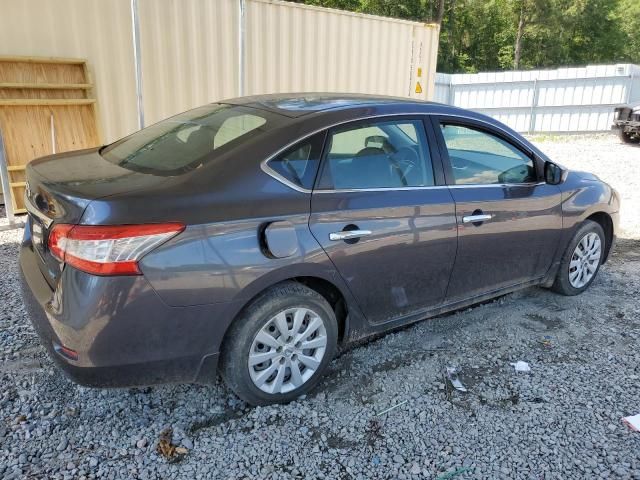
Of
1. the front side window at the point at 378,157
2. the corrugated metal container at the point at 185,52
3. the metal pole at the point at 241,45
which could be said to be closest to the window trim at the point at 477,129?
the front side window at the point at 378,157

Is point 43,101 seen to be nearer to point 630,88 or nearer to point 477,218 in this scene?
point 477,218

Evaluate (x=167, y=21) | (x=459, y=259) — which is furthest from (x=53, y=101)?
(x=459, y=259)

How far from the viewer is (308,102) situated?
324cm

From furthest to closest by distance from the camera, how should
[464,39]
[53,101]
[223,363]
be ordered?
[464,39] < [53,101] < [223,363]

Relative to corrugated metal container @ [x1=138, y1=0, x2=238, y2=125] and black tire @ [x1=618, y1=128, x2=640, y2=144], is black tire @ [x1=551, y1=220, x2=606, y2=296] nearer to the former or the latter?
corrugated metal container @ [x1=138, y1=0, x2=238, y2=125]

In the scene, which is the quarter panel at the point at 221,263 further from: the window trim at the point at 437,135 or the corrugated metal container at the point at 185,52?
the corrugated metal container at the point at 185,52

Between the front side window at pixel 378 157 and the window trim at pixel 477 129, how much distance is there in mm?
122

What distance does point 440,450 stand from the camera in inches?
101

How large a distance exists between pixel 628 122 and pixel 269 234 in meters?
16.0


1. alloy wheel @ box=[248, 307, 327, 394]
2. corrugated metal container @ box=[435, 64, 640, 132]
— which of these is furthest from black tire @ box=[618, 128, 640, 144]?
alloy wheel @ box=[248, 307, 327, 394]


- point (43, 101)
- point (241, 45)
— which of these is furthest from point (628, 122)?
point (43, 101)

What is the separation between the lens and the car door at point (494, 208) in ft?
11.1

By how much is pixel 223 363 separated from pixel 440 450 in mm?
1181

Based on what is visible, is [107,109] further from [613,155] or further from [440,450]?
[613,155]
